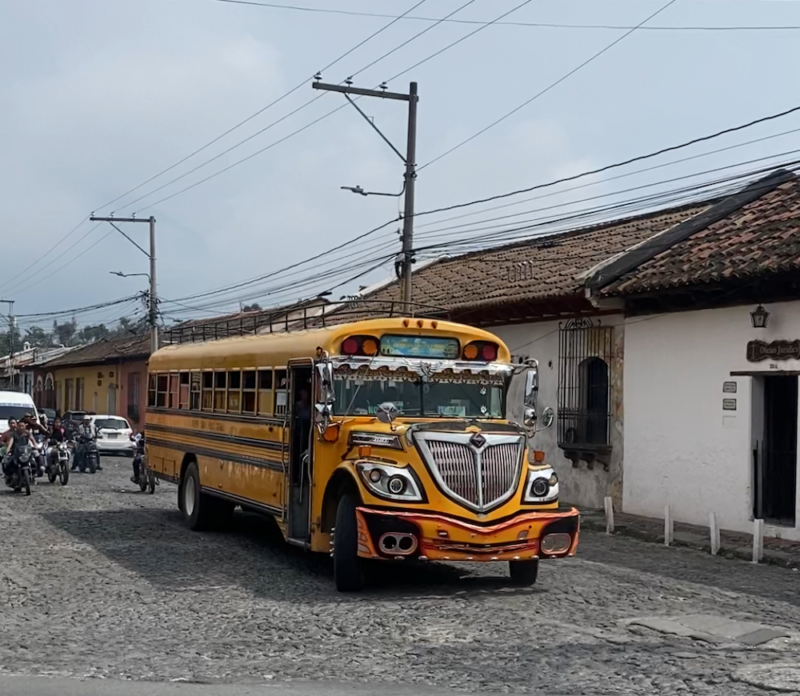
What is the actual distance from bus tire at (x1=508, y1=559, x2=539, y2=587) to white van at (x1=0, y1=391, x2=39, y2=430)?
69.9ft

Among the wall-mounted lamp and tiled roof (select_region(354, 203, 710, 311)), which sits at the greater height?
tiled roof (select_region(354, 203, 710, 311))

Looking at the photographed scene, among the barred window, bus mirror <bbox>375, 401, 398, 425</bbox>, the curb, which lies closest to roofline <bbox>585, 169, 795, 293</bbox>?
the barred window

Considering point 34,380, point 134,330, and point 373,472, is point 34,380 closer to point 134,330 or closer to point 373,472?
point 134,330

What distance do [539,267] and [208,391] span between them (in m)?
10.2

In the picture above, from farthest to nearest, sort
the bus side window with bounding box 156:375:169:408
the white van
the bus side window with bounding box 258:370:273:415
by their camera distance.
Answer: the white van < the bus side window with bounding box 156:375:169:408 < the bus side window with bounding box 258:370:273:415

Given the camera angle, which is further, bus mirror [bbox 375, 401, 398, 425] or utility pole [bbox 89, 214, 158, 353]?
utility pole [bbox 89, 214, 158, 353]

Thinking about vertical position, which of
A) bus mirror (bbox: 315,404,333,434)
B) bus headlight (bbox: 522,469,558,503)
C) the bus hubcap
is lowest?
the bus hubcap

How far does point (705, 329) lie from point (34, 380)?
6566 cm

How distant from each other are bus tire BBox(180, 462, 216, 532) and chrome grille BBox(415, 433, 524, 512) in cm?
563

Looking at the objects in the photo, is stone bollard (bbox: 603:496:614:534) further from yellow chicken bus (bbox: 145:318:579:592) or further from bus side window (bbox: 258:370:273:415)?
bus side window (bbox: 258:370:273:415)

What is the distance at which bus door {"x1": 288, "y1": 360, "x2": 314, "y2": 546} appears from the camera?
11.9 m

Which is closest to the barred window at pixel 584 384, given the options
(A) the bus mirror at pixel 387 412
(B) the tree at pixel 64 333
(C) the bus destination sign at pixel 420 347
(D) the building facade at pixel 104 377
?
(C) the bus destination sign at pixel 420 347

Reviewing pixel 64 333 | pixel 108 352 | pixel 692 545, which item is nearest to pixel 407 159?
pixel 692 545

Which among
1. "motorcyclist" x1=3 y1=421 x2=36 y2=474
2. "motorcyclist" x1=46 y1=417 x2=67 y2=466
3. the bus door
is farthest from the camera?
"motorcyclist" x1=46 y1=417 x2=67 y2=466
